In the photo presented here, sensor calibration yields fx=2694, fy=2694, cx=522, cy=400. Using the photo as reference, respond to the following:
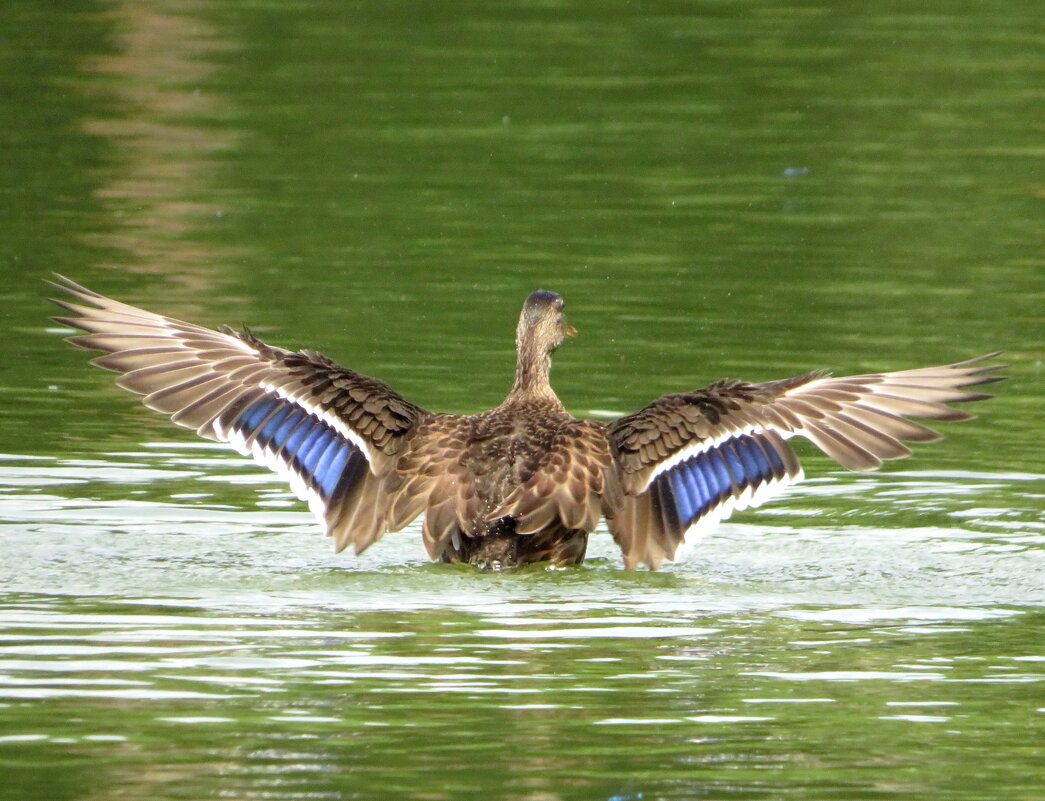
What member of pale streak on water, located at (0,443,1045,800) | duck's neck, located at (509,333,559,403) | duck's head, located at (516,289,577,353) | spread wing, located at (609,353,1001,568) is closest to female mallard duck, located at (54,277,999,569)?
spread wing, located at (609,353,1001,568)

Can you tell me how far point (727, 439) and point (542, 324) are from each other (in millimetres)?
1525

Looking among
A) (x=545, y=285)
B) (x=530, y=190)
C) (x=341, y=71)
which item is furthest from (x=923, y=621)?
Result: (x=341, y=71)

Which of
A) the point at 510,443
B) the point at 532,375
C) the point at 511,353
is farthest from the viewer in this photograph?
the point at 511,353

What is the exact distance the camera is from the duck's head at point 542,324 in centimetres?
1246

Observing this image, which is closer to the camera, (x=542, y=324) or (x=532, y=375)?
(x=532, y=375)

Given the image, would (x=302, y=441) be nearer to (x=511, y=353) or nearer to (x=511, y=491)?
(x=511, y=491)

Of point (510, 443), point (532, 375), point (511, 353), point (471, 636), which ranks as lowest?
point (471, 636)

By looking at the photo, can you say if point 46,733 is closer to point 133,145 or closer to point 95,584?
point 95,584

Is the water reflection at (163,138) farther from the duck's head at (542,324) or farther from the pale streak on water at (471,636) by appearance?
A: the pale streak on water at (471,636)

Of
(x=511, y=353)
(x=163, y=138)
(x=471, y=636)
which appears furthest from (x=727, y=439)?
(x=163, y=138)

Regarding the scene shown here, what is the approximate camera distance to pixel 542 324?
41.2 ft

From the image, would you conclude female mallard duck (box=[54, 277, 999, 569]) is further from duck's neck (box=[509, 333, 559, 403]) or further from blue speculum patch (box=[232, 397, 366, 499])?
duck's neck (box=[509, 333, 559, 403])

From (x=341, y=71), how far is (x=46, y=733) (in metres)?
18.2

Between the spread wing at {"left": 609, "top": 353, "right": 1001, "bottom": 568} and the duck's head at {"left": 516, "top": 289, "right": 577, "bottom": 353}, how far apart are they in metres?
1.18
